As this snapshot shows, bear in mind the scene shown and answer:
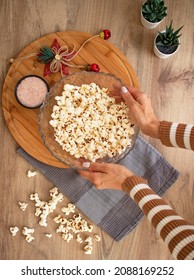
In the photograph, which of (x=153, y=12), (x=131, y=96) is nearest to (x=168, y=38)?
(x=153, y=12)

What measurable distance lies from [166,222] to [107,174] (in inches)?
12.6

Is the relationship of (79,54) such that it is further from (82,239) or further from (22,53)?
(82,239)

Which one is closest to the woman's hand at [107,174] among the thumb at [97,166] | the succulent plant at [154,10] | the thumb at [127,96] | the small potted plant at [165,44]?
the thumb at [97,166]

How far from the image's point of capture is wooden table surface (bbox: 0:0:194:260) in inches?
56.7

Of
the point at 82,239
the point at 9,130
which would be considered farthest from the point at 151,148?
the point at 9,130

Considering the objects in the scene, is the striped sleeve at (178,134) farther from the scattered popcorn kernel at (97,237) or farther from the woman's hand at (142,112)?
the scattered popcorn kernel at (97,237)

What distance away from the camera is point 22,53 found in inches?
54.4

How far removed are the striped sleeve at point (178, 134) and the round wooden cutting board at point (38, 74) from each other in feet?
0.86

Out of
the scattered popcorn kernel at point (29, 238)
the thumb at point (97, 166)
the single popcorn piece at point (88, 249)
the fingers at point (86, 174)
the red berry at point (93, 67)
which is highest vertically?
the red berry at point (93, 67)

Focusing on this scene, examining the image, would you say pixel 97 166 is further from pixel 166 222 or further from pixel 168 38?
pixel 168 38

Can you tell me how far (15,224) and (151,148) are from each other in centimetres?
64

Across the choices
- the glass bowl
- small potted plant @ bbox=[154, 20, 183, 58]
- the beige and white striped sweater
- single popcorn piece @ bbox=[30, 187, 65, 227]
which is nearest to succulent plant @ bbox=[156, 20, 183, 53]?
small potted plant @ bbox=[154, 20, 183, 58]

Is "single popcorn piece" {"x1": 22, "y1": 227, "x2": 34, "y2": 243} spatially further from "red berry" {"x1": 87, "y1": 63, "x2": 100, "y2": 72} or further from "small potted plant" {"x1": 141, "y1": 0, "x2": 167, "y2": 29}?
"small potted plant" {"x1": 141, "y1": 0, "x2": 167, "y2": 29}

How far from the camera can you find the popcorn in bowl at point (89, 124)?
1296 mm
